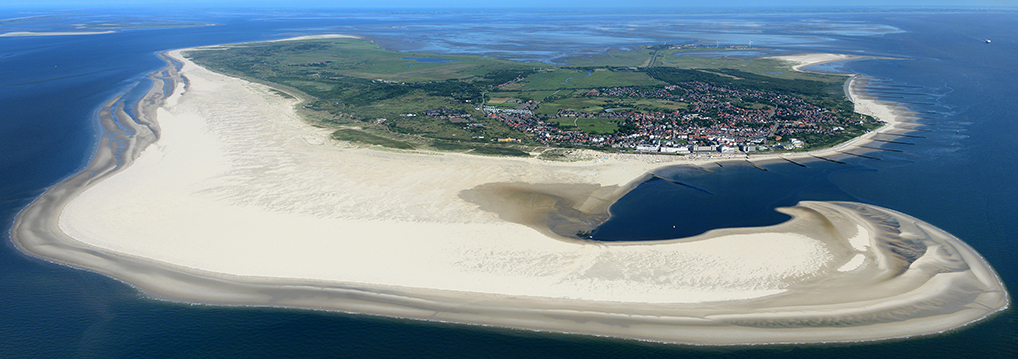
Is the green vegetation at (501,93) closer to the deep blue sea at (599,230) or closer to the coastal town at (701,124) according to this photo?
the coastal town at (701,124)

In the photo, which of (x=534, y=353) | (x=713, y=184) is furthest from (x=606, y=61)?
(x=534, y=353)

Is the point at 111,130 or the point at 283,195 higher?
the point at 111,130

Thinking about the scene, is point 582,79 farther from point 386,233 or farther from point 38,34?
point 38,34

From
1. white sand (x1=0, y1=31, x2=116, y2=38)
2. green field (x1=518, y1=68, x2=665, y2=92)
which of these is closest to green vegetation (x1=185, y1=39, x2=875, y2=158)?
green field (x1=518, y1=68, x2=665, y2=92)

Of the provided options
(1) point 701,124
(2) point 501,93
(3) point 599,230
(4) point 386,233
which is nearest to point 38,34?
(2) point 501,93

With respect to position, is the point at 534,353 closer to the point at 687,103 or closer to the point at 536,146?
the point at 536,146
